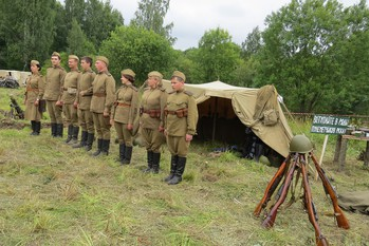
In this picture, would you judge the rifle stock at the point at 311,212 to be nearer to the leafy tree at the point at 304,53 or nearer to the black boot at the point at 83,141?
the black boot at the point at 83,141

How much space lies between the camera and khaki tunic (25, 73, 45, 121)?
22.3 feet

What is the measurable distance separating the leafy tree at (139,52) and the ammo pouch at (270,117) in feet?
71.0

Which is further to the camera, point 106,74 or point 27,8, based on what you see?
point 27,8

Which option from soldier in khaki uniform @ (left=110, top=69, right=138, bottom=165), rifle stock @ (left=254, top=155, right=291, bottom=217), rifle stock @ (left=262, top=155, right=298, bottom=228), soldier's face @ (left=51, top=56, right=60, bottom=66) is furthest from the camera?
soldier's face @ (left=51, top=56, right=60, bottom=66)

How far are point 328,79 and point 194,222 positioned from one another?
22025 mm

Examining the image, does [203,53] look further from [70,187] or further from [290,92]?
[70,187]

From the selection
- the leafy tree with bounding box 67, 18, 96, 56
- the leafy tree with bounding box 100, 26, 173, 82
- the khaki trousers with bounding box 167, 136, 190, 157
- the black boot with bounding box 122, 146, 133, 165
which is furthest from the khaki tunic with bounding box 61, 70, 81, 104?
the leafy tree with bounding box 67, 18, 96, 56

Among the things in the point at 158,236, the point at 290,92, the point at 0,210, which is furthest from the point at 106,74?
the point at 290,92

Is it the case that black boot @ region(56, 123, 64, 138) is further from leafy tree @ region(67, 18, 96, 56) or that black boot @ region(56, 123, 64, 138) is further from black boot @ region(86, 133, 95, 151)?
leafy tree @ region(67, 18, 96, 56)

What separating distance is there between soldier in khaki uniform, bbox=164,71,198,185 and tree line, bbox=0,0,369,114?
1705 cm

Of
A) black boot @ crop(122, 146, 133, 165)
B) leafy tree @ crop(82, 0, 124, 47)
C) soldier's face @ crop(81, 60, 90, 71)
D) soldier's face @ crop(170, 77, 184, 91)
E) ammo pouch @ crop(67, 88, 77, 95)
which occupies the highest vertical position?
leafy tree @ crop(82, 0, 124, 47)

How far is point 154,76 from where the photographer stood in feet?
16.5

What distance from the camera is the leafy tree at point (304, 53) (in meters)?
22.9

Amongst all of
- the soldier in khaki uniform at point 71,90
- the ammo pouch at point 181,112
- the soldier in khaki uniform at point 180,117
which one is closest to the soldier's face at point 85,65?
the soldier in khaki uniform at point 71,90
